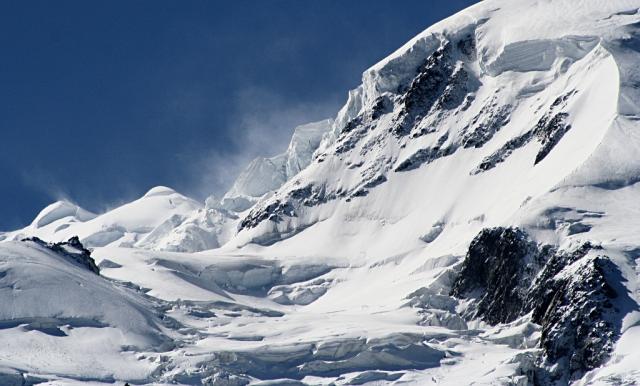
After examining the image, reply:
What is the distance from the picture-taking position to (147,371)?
19262 centimetres

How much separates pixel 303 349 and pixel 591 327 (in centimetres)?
4236

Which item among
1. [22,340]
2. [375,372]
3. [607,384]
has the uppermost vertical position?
[22,340]

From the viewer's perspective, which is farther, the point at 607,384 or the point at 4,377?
the point at 4,377

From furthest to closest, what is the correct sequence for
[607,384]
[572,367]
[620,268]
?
1. [620,268]
2. [572,367]
3. [607,384]

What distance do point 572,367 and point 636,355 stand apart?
10424mm

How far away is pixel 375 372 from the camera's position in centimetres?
19150

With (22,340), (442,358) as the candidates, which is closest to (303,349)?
(442,358)

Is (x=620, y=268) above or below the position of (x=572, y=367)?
above

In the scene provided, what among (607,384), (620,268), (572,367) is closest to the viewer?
(607,384)

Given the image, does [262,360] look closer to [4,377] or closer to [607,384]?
[4,377]

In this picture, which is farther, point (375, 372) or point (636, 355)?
point (375, 372)

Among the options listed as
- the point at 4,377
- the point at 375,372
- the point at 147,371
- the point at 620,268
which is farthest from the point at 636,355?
the point at 4,377

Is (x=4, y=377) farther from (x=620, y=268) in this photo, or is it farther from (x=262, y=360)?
(x=620, y=268)

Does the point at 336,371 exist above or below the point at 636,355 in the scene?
above
